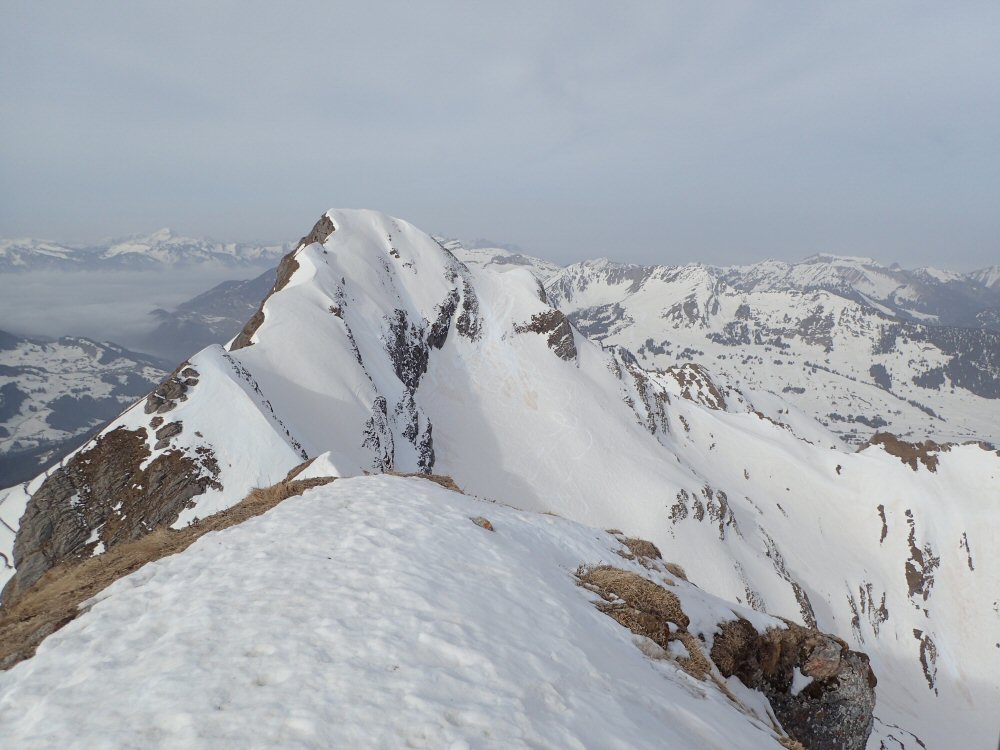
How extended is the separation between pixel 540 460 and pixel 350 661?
68587 millimetres

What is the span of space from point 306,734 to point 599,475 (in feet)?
234

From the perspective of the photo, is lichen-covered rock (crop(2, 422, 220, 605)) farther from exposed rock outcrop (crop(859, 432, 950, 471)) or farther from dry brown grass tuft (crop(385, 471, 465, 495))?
exposed rock outcrop (crop(859, 432, 950, 471))

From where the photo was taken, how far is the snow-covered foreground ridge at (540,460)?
30484 millimetres

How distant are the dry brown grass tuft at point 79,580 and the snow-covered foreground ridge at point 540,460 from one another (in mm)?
17444

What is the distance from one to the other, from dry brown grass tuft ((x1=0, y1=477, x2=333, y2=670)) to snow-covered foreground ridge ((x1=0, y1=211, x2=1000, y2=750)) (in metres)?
17.4

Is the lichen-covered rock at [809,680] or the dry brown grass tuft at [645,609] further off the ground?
the dry brown grass tuft at [645,609]

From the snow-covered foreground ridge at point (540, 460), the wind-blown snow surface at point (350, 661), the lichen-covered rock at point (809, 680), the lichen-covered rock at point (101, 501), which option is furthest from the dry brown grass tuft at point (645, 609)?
the lichen-covered rock at point (101, 501)

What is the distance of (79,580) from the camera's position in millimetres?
9914

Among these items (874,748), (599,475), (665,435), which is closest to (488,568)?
(874,748)

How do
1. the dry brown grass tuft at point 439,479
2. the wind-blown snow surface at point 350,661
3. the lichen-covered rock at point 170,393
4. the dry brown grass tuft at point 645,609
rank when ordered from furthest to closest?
the lichen-covered rock at point 170,393, the dry brown grass tuft at point 439,479, the dry brown grass tuft at point 645,609, the wind-blown snow surface at point 350,661

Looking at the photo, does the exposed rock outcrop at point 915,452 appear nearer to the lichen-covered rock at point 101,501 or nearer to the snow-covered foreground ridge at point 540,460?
the snow-covered foreground ridge at point 540,460

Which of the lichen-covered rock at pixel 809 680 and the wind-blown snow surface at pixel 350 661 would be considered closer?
the wind-blown snow surface at pixel 350 661

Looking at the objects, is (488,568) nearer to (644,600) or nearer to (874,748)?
(644,600)

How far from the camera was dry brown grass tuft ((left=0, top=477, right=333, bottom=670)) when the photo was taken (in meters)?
7.46
